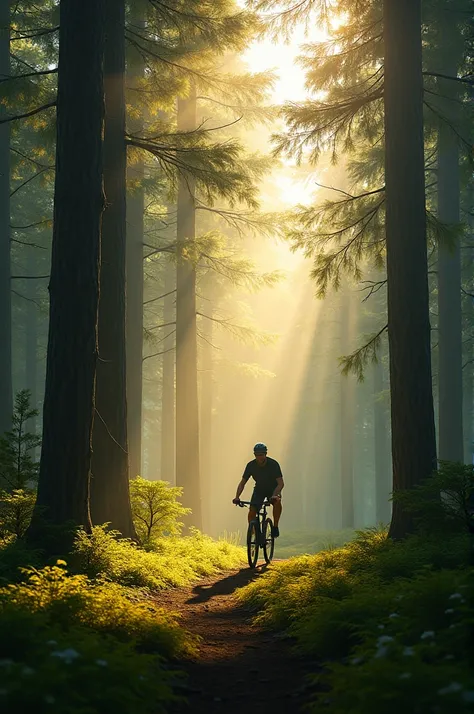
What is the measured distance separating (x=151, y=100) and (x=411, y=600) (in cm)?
1126

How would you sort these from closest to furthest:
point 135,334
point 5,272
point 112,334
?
point 112,334
point 5,272
point 135,334

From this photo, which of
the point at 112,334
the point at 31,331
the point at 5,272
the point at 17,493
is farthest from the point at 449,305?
the point at 31,331

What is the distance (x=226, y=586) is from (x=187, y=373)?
8181 millimetres

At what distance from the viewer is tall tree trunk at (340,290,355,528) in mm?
29828

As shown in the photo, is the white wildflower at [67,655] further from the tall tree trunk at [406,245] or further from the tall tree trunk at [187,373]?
the tall tree trunk at [187,373]

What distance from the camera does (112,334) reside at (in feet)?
35.2

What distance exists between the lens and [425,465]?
31.6 feet

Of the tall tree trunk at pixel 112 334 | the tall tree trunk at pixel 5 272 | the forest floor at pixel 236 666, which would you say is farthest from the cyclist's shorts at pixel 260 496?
the tall tree trunk at pixel 5 272

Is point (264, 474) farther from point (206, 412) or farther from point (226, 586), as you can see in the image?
point (206, 412)

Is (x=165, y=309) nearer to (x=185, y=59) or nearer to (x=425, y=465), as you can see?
(x=185, y=59)

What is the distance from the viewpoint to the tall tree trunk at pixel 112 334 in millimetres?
10570

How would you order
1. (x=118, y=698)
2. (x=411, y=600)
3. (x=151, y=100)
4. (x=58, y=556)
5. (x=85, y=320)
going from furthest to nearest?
(x=151, y=100) < (x=85, y=320) < (x=58, y=556) < (x=411, y=600) < (x=118, y=698)

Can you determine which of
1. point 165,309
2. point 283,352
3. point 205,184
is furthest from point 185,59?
point 283,352

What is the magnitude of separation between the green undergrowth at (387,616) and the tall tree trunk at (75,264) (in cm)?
302
